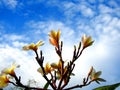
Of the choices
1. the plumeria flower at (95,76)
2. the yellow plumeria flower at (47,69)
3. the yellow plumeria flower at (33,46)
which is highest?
the yellow plumeria flower at (33,46)

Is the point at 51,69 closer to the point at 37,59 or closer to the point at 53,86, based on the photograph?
the point at 37,59

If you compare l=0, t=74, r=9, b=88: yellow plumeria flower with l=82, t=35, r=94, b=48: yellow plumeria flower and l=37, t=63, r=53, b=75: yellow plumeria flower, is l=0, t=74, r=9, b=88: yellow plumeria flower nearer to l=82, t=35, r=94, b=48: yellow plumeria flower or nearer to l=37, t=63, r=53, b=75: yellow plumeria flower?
l=37, t=63, r=53, b=75: yellow plumeria flower

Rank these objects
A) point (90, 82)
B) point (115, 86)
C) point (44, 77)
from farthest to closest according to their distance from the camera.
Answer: point (90, 82), point (44, 77), point (115, 86)

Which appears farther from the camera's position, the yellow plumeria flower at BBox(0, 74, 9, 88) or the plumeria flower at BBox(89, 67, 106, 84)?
the plumeria flower at BBox(89, 67, 106, 84)

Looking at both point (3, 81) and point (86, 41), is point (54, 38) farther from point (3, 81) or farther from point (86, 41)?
point (3, 81)

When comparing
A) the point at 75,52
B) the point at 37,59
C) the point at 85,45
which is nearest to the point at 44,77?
the point at 37,59

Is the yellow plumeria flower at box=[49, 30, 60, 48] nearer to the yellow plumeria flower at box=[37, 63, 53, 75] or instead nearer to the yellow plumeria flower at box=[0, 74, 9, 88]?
the yellow plumeria flower at box=[37, 63, 53, 75]

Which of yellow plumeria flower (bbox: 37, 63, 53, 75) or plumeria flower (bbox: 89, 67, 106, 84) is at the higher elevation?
yellow plumeria flower (bbox: 37, 63, 53, 75)

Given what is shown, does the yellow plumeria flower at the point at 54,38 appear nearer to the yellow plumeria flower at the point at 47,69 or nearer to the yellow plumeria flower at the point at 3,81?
the yellow plumeria flower at the point at 47,69

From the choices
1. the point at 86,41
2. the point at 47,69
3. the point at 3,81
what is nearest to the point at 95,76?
the point at 86,41

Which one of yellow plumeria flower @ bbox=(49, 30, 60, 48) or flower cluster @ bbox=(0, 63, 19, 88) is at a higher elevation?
yellow plumeria flower @ bbox=(49, 30, 60, 48)

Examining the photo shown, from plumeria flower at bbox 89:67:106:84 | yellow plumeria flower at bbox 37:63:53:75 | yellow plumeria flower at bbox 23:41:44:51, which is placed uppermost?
yellow plumeria flower at bbox 23:41:44:51
